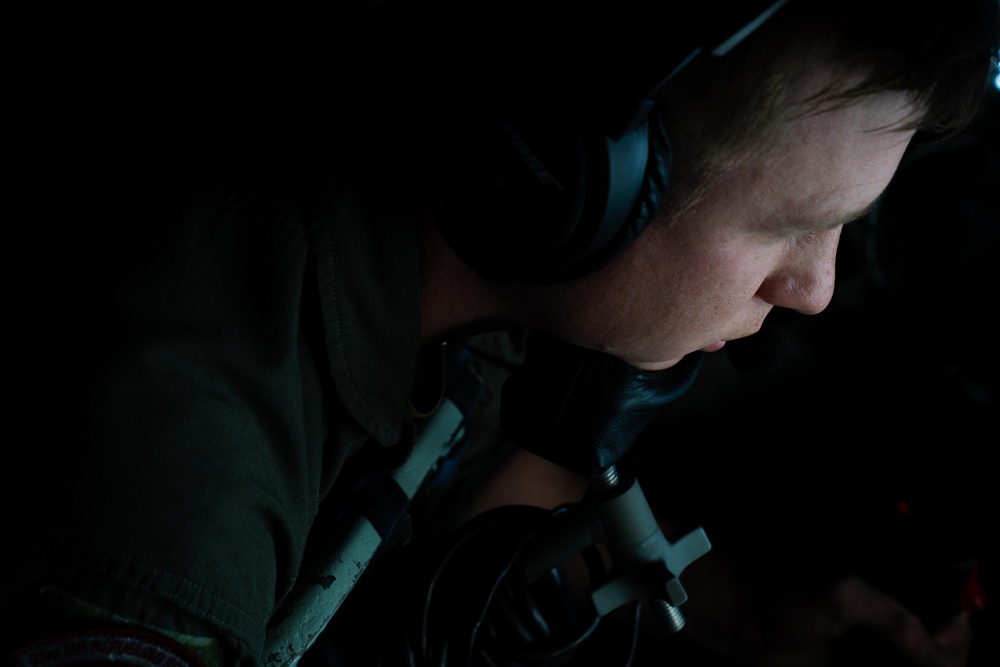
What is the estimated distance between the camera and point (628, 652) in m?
0.97

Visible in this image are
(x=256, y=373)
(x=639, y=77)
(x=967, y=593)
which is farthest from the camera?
(x=967, y=593)

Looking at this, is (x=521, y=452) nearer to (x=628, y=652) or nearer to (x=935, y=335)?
(x=628, y=652)

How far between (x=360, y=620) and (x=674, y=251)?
666 mm

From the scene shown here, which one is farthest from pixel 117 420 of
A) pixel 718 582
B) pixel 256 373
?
pixel 718 582

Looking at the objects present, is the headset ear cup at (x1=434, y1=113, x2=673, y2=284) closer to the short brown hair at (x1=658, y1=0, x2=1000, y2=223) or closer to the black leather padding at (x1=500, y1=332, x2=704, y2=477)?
the short brown hair at (x1=658, y1=0, x2=1000, y2=223)

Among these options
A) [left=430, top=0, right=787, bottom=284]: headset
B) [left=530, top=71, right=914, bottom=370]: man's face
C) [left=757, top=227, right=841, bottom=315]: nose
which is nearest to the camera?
[left=430, top=0, right=787, bottom=284]: headset

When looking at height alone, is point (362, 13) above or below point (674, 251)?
above

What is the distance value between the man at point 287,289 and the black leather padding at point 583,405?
Result: 26 millimetres

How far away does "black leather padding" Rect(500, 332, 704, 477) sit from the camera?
2.60 feet

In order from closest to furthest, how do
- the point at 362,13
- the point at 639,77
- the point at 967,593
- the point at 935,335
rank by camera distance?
1. the point at 639,77
2. the point at 362,13
3. the point at 967,593
4. the point at 935,335

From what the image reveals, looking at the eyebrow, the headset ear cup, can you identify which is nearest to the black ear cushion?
the headset ear cup

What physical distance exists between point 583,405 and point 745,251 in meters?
0.23

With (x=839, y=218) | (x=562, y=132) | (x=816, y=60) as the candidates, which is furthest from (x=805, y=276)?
(x=562, y=132)

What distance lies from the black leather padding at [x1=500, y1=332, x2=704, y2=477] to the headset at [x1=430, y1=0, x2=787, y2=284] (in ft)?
0.66
